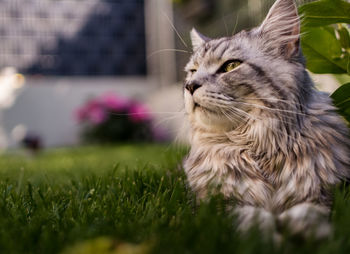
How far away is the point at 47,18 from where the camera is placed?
6.45 m

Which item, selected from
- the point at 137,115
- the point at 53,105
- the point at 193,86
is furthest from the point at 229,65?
the point at 53,105

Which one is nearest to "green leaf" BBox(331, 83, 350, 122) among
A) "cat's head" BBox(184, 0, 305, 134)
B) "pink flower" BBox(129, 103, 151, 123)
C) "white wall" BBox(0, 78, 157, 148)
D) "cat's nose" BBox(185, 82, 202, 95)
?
"cat's head" BBox(184, 0, 305, 134)

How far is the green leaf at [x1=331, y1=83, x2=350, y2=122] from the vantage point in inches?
50.2

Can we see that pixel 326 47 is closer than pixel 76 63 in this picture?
Yes

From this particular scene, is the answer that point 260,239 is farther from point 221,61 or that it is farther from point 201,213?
point 221,61

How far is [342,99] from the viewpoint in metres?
1.29

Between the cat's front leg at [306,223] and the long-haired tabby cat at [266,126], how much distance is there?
126 mm

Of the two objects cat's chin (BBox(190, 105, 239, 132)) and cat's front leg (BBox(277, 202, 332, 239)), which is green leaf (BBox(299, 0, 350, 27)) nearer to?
cat's chin (BBox(190, 105, 239, 132))

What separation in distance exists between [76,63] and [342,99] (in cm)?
595

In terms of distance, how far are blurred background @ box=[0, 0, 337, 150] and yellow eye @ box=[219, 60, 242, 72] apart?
4.54 meters

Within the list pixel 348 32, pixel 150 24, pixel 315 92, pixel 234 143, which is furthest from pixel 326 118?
pixel 150 24

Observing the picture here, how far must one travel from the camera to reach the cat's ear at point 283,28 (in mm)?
1201

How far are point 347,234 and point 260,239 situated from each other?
0.72 ft

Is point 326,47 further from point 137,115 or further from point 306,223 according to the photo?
point 137,115
